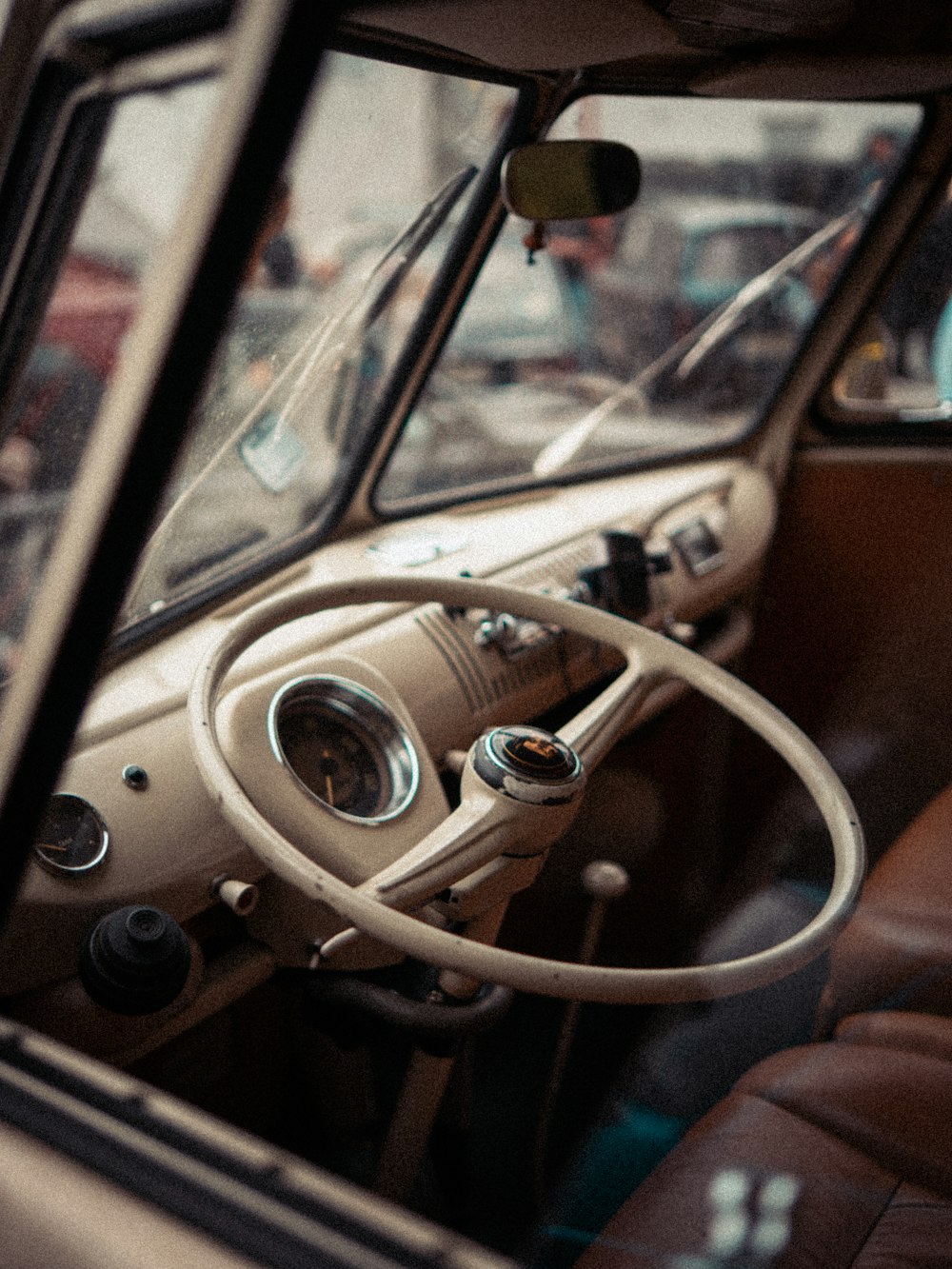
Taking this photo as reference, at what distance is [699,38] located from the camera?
5.19 feet

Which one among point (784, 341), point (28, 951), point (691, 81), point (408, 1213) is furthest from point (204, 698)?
point (784, 341)

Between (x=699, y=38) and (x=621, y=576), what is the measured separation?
944mm

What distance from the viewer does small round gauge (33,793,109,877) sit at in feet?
4.43

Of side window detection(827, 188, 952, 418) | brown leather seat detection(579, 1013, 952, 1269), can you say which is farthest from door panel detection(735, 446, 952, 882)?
brown leather seat detection(579, 1013, 952, 1269)

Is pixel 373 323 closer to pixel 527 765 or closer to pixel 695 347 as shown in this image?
pixel 527 765

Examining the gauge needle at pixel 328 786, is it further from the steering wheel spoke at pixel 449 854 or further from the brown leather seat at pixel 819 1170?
the brown leather seat at pixel 819 1170

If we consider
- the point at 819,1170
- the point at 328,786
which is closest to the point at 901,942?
the point at 819,1170

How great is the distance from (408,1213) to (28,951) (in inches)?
28.1

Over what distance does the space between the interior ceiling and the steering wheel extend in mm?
704

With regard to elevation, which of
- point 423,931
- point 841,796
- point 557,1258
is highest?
point 841,796

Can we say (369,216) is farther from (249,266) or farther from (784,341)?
(249,266)

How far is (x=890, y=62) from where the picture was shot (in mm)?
1797

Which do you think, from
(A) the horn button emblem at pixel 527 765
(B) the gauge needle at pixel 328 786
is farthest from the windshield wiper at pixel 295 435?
(A) the horn button emblem at pixel 527 765

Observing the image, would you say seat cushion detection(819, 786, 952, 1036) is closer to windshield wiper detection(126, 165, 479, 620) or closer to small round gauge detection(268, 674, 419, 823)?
small round gauge detection(268, 674, 419, 823)
